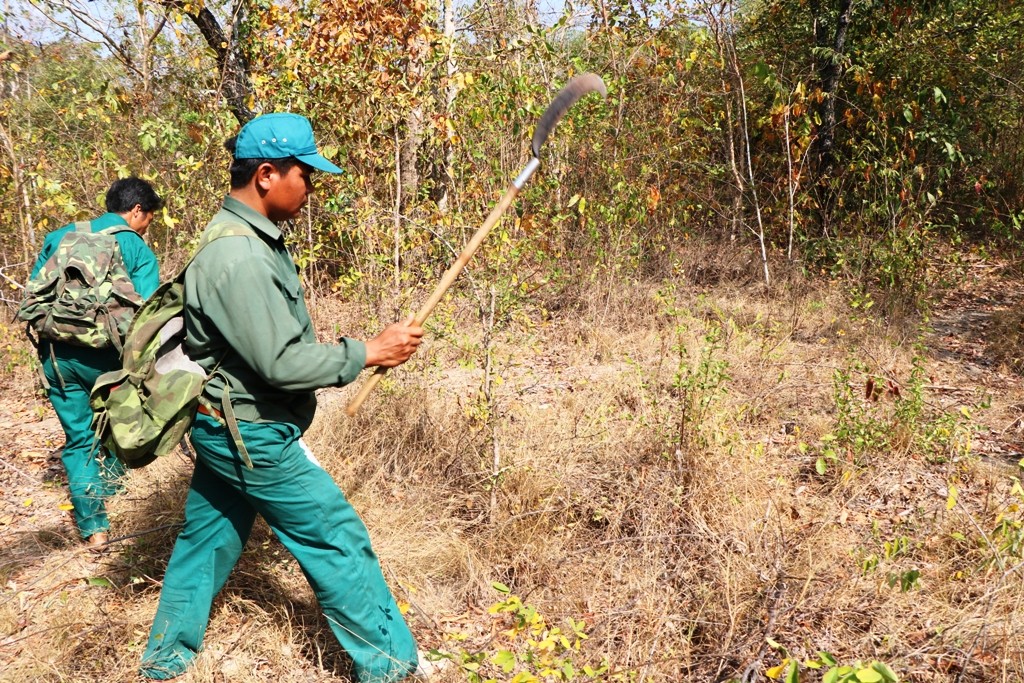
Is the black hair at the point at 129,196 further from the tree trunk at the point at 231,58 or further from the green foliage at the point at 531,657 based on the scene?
the tree trunk at the point at 231,58

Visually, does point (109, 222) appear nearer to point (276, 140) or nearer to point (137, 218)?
point (137, 218)

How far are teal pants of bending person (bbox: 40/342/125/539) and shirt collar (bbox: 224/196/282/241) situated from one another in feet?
5.72

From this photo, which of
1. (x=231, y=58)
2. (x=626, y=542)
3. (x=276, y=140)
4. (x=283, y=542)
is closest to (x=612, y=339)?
(x=626, y=542)

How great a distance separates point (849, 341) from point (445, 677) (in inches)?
171

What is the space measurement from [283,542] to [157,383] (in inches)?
24.0

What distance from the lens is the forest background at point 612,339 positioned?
2.90 m

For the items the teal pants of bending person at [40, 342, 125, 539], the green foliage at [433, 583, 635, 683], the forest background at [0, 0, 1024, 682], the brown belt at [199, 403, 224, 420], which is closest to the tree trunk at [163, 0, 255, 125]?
the forest background at [0, 0, 1024, 682]

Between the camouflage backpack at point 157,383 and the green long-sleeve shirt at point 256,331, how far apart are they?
0.16ft

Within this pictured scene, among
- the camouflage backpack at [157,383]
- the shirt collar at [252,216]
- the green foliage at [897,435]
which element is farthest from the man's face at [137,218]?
the green foliage at [897,435]

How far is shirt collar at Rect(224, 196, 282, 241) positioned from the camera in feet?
7.72

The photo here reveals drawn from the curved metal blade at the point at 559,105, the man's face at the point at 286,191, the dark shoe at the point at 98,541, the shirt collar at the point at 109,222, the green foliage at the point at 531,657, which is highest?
the curved metal blade at the point at 559,105

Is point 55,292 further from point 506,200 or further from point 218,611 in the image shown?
point 506,200

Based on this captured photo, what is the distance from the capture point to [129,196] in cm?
373

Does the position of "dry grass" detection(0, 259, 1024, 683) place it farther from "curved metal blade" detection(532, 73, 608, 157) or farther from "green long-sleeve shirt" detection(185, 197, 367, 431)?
"curved metal blade" detection(532, 73, 608, 157)
